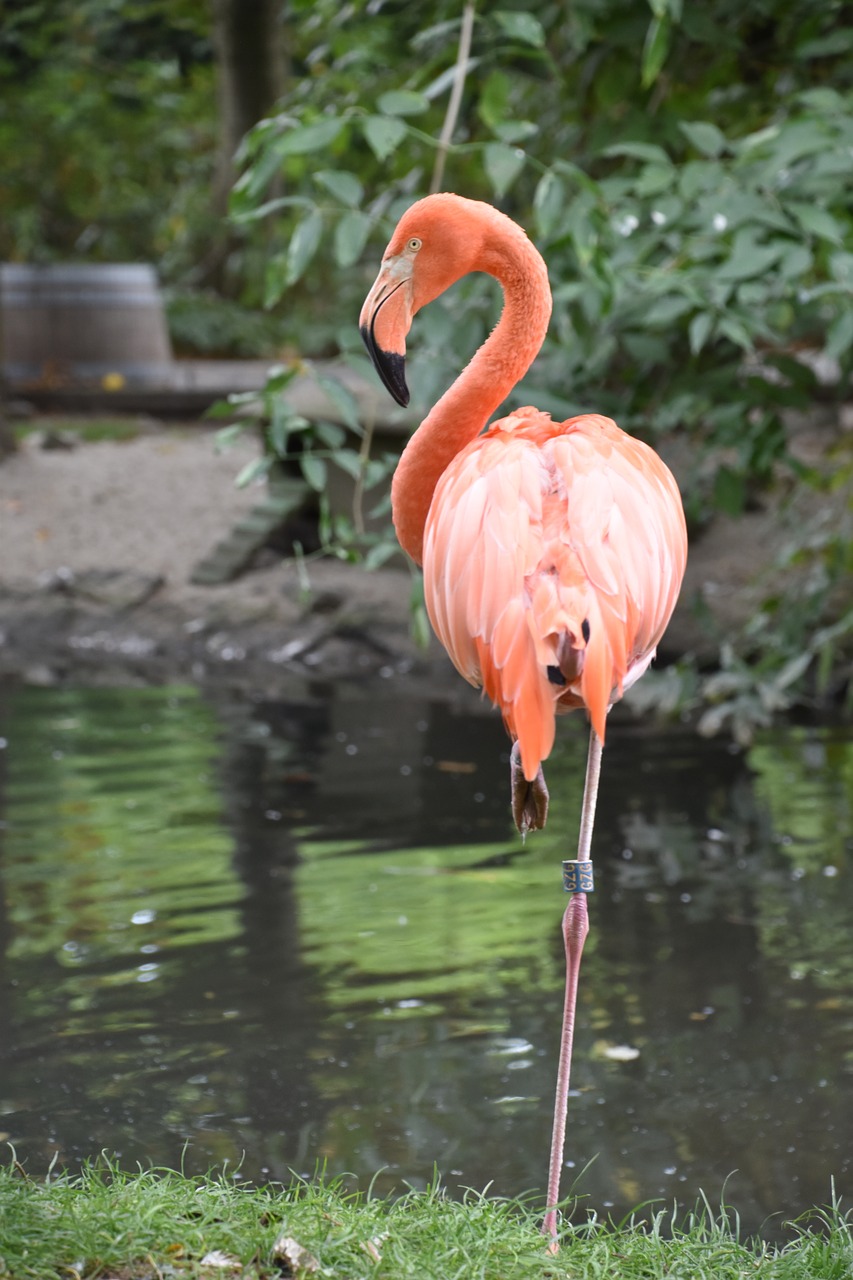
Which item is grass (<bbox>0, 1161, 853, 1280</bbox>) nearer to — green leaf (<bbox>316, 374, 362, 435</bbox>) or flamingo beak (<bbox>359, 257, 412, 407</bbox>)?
flamingo beak (<bbox>359, 257, 412, 407</bbox>)

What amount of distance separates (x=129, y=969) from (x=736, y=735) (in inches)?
129

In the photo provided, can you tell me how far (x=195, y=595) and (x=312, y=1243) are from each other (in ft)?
24.1

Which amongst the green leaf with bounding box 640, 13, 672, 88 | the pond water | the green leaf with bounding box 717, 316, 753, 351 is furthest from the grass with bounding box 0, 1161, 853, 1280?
the green leaf with bounding box 640, 13, 672, 88

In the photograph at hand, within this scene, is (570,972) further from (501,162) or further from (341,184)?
(501,162)

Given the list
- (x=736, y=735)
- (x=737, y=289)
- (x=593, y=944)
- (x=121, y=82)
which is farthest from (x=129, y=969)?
(x=121, y=82)

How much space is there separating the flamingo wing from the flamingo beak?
195 millimetres

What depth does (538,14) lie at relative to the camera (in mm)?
5535

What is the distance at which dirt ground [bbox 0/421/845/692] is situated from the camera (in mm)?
8602

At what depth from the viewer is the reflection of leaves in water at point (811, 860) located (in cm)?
428

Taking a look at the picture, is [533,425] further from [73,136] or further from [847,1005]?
[73,136]

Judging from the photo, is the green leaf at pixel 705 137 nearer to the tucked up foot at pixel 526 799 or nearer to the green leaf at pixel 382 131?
the green leaf at pixel 382 131

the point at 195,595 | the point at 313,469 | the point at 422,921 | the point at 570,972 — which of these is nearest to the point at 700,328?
the point at 313,469

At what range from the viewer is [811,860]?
515 cm

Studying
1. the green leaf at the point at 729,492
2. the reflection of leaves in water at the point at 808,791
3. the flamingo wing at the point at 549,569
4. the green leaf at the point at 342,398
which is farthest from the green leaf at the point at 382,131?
the reflection of leaves in water at the point at 808,791
